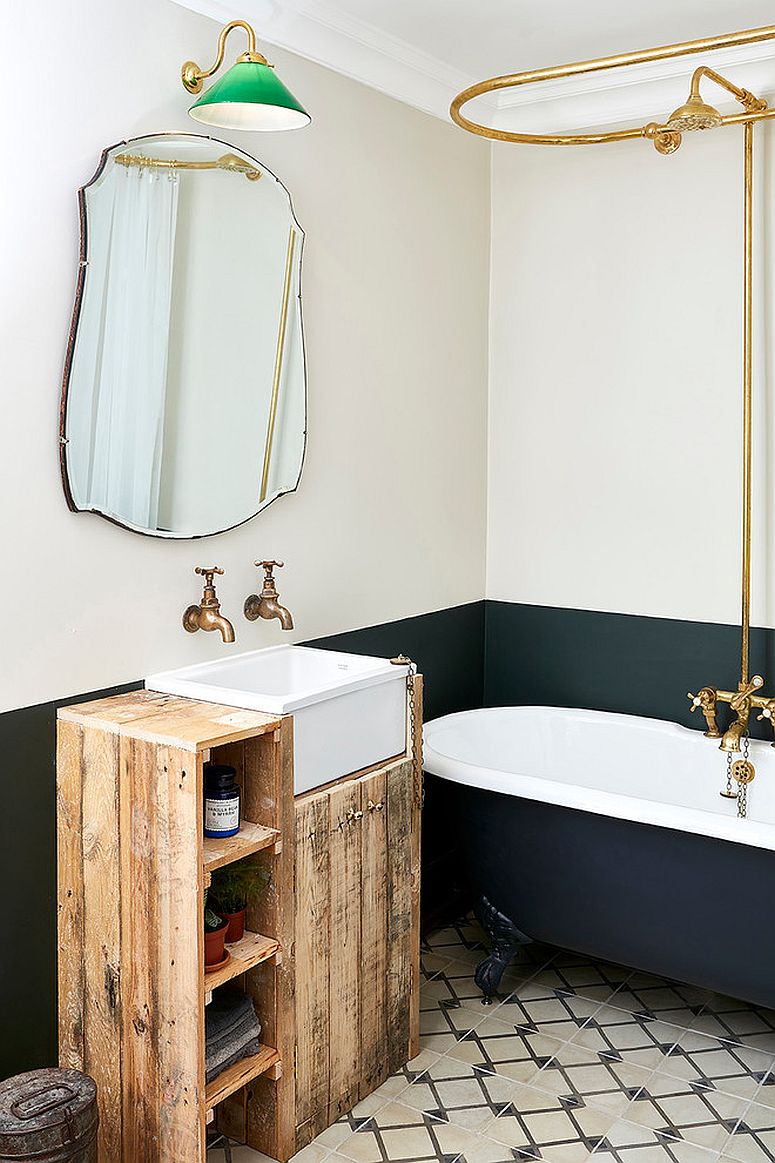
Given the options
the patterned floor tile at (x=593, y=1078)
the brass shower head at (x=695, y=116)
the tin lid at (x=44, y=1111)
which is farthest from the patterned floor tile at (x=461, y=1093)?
the brass shower head at (x=695, y=116)

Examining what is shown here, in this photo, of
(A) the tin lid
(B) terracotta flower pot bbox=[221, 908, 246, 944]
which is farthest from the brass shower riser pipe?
(A) the tin lid

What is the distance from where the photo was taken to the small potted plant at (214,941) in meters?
2.17

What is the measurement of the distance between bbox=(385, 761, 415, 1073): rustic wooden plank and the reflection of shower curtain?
84 cm

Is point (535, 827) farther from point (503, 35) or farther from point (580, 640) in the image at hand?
point (503, 35)

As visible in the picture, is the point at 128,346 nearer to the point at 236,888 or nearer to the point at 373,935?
the point at 236,888

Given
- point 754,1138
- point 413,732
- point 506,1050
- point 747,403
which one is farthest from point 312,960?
point 747,403

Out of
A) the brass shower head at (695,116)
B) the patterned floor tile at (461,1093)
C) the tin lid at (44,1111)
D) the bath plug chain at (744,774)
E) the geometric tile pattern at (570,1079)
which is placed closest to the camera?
the tin lid at (44,1111)

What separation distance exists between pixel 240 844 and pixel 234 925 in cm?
21

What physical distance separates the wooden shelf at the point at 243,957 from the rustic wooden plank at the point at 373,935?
30cm

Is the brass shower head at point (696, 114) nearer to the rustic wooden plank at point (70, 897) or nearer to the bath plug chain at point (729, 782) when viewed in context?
the bath plug chain at point (729, 782)

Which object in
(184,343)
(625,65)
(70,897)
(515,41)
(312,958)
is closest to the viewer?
(70,897)

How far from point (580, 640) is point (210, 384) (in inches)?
61.6

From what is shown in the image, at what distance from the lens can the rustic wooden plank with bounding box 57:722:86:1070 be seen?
2.25 meters

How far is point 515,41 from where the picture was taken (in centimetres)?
301
